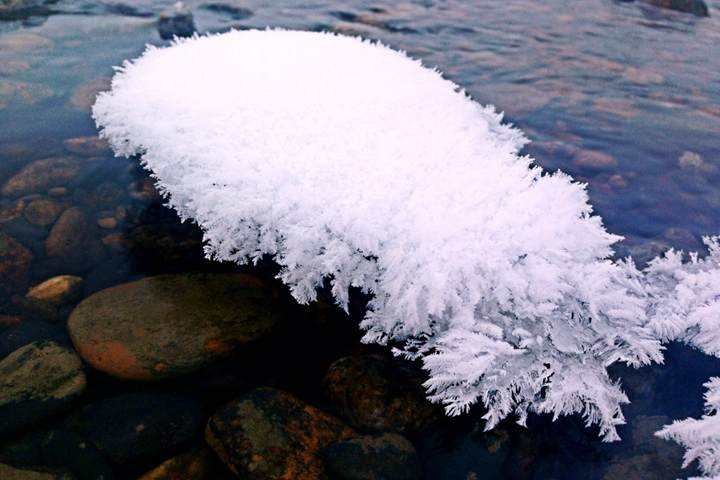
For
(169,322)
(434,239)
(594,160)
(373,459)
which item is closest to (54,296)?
(169,322)

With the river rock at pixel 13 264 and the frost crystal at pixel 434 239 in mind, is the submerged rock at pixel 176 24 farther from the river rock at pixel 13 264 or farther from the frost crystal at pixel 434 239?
the river rock at pixel 13 264

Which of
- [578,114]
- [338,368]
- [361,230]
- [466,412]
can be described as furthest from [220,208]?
[578,114]

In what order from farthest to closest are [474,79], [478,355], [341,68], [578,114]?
[474,79] → [578,114] → [341,68] → [478,355]

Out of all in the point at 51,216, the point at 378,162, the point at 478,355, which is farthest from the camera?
the point at 51,216

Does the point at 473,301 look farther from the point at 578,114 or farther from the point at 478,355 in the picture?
the point at 578,114

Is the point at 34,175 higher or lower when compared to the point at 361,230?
lower

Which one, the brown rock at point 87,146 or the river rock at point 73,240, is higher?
the brown rock at point 87,146

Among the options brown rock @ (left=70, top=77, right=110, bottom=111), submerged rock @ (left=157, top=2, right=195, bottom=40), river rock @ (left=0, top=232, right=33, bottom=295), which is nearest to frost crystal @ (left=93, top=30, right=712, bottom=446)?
river rock @ (left=0, top=232, right=33, bottom=295)

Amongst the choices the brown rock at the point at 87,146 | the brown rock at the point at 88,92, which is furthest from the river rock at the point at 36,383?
the brown rock at the point at 88,92
